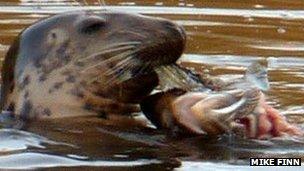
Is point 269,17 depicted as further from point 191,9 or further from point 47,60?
point 47,60

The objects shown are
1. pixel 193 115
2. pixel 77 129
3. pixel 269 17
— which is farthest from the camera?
pixel 269 17

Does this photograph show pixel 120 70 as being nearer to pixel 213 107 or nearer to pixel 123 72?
pixel 123 72

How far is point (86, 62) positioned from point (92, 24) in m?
0.18

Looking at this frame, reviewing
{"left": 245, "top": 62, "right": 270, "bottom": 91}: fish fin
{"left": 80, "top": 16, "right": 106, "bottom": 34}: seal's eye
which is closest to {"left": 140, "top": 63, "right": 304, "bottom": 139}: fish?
{"left": 245, "top": 62, "right": 270, "bottom": 91}: fish fin

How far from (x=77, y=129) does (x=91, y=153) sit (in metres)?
0.38

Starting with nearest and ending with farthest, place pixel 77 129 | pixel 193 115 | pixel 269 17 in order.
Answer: pixel 193 115 < pixel 77 129 < pixel 269 17

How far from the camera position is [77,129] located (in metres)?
5.85

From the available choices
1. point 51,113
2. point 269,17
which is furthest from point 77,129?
A: point 269,17

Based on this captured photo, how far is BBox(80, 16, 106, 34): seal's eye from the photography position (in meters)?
5.86

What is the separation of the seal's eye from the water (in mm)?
414

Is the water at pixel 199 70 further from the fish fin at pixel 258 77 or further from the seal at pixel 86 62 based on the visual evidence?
the fish fin at pixel 258 77

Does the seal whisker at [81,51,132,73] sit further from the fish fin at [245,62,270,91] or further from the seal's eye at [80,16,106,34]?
the fish fin at [245,62,270,91]

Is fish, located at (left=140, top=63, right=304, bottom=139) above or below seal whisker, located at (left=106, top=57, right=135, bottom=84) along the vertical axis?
below

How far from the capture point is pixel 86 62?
583 cm
